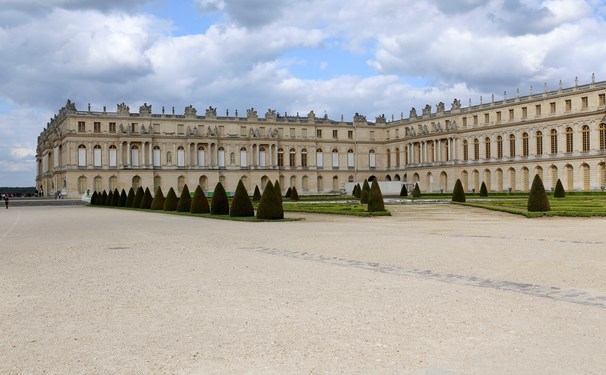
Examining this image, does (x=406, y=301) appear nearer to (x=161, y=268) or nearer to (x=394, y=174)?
(x=161, y=268)

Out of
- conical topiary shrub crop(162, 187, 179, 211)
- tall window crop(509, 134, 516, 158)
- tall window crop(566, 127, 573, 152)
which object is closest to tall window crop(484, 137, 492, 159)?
tall window crop(509, 134, 516, 158)

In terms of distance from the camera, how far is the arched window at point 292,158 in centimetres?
8611

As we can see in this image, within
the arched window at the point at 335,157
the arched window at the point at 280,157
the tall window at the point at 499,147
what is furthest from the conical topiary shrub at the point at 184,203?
the arched window at the point at 335,157

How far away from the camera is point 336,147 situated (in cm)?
8894

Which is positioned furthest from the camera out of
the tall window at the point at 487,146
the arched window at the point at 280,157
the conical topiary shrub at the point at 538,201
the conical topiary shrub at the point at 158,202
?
the arched window at the point at 280,157

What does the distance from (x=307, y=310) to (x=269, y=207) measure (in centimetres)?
1817

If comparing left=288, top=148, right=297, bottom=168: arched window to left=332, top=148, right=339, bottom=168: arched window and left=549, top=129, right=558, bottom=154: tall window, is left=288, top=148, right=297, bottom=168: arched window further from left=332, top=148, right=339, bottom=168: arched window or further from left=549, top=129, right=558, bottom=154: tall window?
left=549, top=129, right=558, bottom=154: tall window

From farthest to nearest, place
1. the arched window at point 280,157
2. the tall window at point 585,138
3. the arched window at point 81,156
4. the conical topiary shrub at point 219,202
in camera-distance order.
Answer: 1. the arched window at point 280,157
2. the arched window at point 81,156
3. the tall window at point 585,138
4. the conical topiary shrub at point 219,202

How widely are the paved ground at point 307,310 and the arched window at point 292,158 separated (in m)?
72.3

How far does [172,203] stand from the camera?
121 ft

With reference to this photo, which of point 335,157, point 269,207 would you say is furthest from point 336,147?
point 269,207

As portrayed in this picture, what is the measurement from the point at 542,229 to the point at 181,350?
16.1 m

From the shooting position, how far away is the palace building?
209 ft

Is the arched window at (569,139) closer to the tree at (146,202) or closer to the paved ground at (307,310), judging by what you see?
the tree at (146,202)
